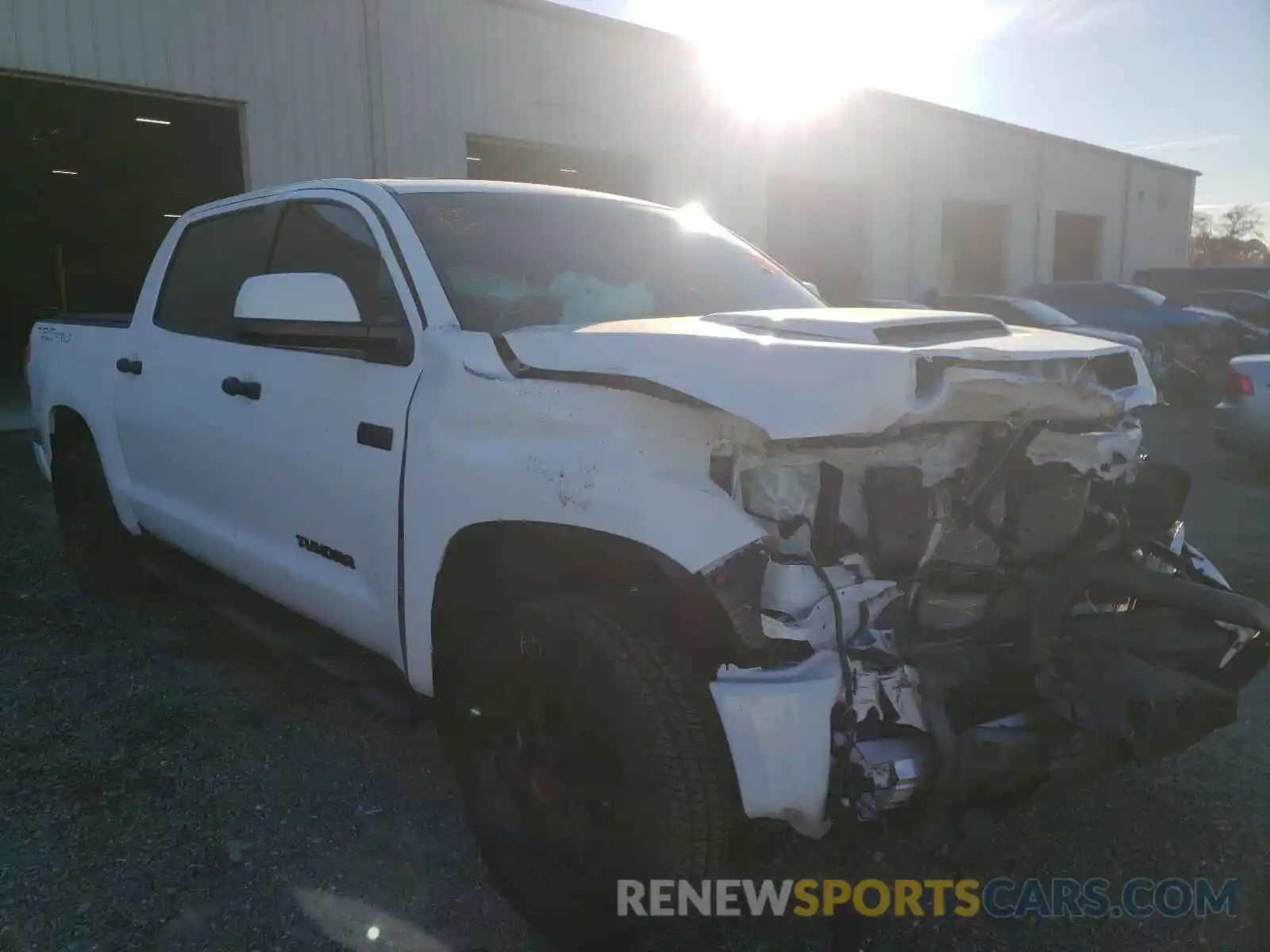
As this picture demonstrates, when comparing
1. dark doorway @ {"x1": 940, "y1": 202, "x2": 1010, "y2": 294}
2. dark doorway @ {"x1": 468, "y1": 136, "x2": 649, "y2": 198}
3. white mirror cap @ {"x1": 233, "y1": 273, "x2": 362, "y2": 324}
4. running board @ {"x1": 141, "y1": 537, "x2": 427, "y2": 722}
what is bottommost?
running board @ {"x1": 141, "y1": 537, "x2": 427, "y2": 722}

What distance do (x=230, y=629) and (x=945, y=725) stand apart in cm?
361

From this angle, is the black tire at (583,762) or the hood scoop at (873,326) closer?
the black tire at (583,762)

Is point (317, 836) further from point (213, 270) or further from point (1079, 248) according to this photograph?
point (1079, 248)

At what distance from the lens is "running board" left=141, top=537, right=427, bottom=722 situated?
9.43 feet

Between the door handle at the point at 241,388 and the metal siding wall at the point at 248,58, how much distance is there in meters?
7.78

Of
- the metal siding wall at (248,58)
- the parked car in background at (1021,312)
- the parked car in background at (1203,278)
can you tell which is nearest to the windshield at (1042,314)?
the parked car in background at (1021,312)

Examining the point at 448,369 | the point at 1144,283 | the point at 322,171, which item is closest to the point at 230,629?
Result: the point at 448,369

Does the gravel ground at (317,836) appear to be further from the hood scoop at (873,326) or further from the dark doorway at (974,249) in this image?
the dark doorway at (974,249)

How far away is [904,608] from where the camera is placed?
203 cm

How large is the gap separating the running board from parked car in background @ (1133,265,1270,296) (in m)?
21.4

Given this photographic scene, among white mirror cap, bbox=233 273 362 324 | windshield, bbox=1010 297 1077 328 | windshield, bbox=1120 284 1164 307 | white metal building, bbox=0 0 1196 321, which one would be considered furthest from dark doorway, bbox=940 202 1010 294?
white mirror cap, bbox=233 273 362 324

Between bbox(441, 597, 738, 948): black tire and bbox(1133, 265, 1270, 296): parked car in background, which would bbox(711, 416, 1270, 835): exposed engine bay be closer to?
bbox(441, 597, 738, 948): black tire

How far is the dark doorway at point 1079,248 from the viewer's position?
27.3 m

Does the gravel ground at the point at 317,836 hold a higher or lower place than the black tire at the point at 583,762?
lower
